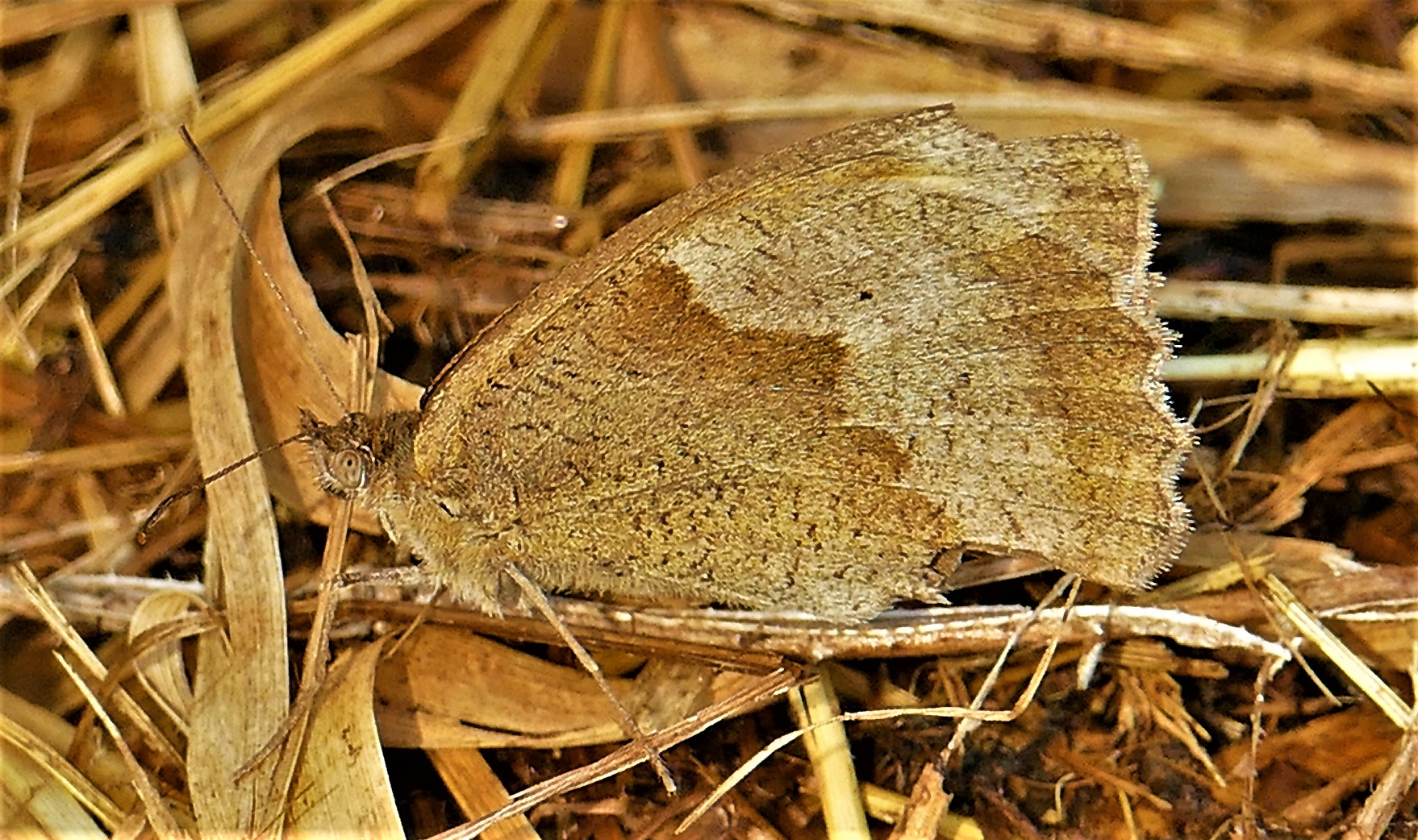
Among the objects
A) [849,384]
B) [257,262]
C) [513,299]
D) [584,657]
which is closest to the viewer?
[849,384]

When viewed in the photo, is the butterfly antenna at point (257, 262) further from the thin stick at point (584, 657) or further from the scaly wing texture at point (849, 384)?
the thin stick at point (584, 657)

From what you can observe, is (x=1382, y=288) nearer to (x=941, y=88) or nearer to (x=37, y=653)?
(x=941, y=88)

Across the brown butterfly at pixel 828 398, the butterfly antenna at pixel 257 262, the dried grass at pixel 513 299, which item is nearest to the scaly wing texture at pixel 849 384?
the brown butterfly at pixel 828 398

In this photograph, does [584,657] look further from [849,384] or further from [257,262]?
[257,262]

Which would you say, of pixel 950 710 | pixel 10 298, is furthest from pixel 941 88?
pixel 10 298

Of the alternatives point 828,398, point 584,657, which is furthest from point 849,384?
point 584,657

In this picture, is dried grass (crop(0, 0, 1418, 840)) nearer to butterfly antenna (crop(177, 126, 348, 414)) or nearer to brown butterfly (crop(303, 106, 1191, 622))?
butterfly antenna (crop(177, 126, 348, 414))

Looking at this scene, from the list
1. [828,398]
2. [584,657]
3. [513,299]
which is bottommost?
[584,657]
